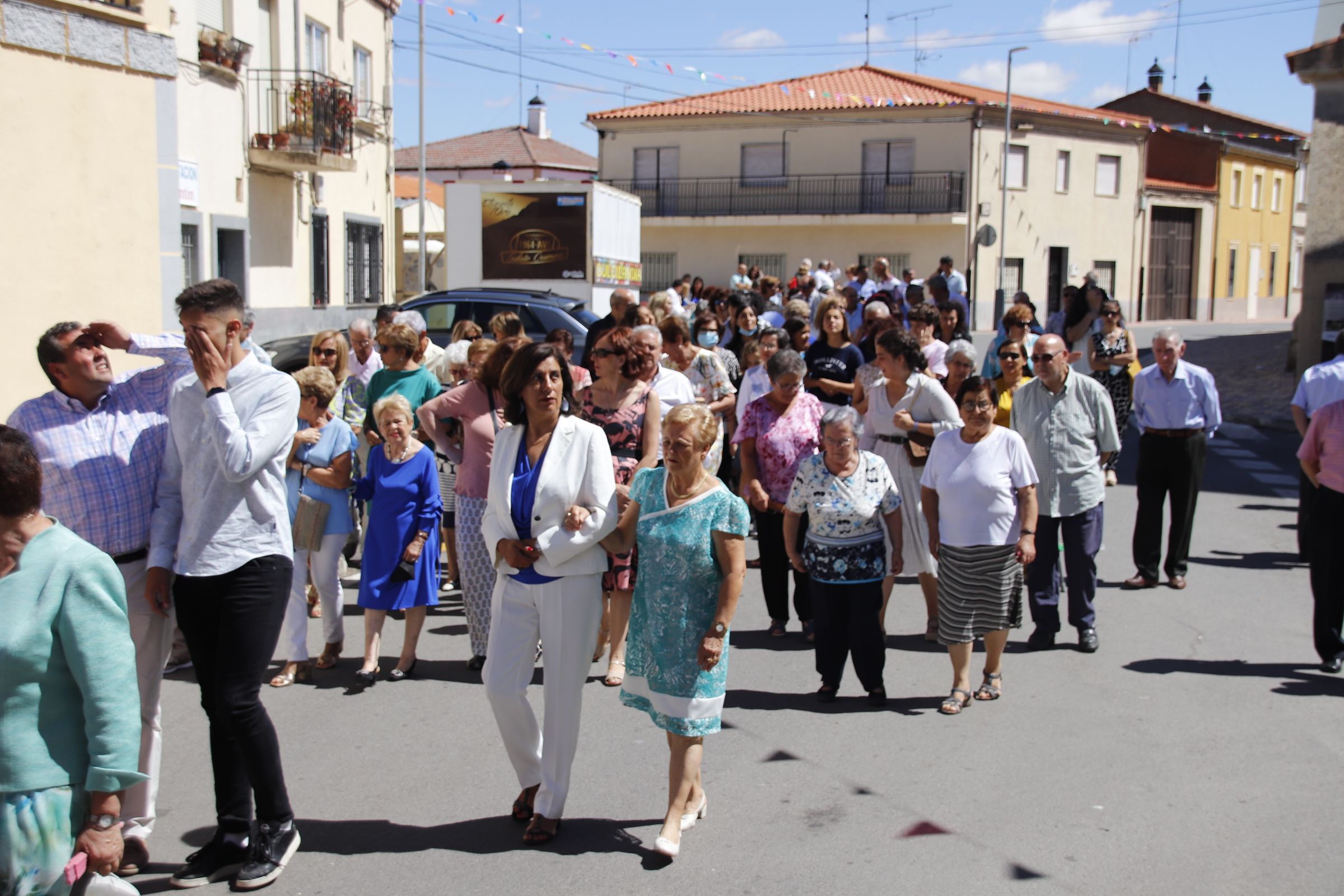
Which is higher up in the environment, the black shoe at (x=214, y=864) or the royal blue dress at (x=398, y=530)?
the royal blue dress at (x=398, y=530)

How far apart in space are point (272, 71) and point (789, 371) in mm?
16529

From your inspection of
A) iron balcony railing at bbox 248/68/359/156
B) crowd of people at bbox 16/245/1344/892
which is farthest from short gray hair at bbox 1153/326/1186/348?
iron balcony railing at bbox 248/68/359/156

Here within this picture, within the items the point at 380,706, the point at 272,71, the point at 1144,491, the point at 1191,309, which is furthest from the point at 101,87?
the point at 1191,309

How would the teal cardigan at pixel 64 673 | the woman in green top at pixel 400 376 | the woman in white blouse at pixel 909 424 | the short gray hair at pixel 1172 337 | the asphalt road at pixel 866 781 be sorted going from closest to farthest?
the teal cardigan at pixel 64 673, the asphalt road at pixel 866 781, the woman in white blouse at pixel 909 424, the woman in green top at pixel 400 376, the short gray hair at pixel 1172 337

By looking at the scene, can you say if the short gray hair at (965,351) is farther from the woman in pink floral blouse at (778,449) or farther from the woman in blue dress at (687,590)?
the woman in blue dress at (687,590)

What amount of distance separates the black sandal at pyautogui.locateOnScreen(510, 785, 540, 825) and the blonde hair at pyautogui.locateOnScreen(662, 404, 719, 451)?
148 cm

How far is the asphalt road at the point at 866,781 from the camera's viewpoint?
169 inches

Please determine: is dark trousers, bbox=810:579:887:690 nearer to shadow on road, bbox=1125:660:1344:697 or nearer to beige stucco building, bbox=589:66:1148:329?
shadow on road, bbox=1125:660:1344:697

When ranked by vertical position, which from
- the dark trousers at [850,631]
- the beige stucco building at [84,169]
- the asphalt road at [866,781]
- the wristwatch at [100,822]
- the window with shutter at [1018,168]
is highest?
the window with shutter at [1018,168]

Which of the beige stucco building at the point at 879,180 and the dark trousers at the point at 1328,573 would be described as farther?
the beige stucco building at the point at 879,180

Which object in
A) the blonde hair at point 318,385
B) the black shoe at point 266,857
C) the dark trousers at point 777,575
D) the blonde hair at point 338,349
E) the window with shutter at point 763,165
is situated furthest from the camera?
the window with shutter at point 763,165

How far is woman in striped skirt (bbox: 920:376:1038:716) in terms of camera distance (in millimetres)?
6059

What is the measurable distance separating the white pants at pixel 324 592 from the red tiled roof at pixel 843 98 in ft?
120

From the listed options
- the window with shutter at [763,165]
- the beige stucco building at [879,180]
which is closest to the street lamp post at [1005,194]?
the beige stucco building at [879,180]
